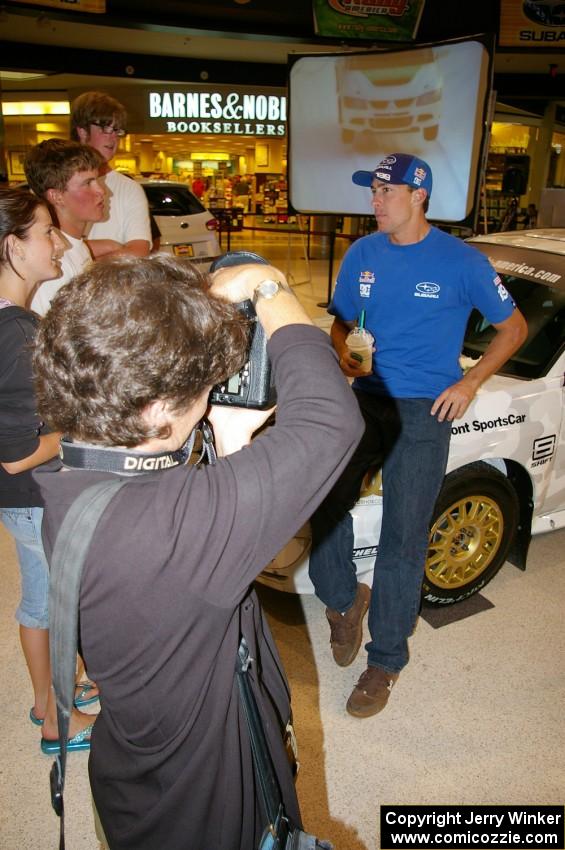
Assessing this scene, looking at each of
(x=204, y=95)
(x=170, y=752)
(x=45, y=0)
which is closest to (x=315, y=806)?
(x=170, y=752)

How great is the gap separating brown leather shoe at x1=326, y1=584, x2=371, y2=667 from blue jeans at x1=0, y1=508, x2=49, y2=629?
3.76 ft

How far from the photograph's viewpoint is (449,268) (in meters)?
2.24

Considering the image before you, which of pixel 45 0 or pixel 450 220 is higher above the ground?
pixel 45 0

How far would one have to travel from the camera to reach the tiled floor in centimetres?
205

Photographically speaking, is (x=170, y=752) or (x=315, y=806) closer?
(x=170, y=752)

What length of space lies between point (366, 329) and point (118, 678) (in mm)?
1781

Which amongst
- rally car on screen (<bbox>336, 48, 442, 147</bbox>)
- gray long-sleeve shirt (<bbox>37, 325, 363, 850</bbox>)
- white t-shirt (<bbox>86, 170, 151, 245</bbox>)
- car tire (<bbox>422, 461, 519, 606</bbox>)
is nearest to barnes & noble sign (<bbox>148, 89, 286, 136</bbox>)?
rally car on screen (<bbox>336, 48, 442, 147</bbox>)

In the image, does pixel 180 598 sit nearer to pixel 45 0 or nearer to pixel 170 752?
pixel 170 752

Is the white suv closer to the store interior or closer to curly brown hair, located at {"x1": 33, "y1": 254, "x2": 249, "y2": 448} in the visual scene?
the store interior

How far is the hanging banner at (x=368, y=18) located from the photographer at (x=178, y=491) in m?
9.65

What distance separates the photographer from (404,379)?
2326mm

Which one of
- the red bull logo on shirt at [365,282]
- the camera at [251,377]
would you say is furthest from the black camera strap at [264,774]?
the red bull logo on shirt at [365,282]

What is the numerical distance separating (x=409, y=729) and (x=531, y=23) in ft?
34.3

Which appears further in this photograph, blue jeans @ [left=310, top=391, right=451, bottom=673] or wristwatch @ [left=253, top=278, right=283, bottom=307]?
blue jeans @ [left=310, top=391, right=451, bottom=673]
